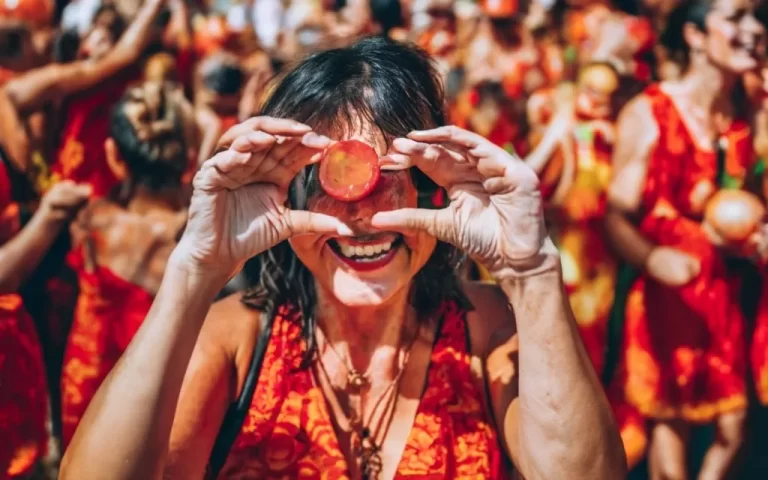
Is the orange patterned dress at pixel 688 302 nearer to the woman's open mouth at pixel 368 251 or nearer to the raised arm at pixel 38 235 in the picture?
the woman's open mouth at pixel 368 251

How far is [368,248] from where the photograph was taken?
2.81 feet

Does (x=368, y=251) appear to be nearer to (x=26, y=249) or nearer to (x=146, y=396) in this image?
(x=146, y=396)

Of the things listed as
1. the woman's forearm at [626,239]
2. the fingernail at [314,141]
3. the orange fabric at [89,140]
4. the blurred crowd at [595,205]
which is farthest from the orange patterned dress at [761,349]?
the orange fabric at [89,140]

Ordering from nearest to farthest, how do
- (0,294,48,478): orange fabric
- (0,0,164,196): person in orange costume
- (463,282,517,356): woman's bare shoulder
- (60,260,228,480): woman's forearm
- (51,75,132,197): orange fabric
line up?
(60,260,228,480): woman's forearm
(463,282,517,356): woman's bare shoulder
(0,294,48,478): orange fabric
(0,0,164,196): person in orange costume
(51,75,132,197): orange fabric

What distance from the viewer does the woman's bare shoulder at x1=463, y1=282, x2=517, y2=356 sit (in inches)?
37.8

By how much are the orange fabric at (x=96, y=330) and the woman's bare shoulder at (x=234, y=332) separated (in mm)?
835

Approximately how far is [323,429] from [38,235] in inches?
36.3

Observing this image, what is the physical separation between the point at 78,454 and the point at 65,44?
123cm

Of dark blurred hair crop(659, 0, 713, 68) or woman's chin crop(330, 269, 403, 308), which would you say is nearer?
woman's chin crop(330, 269, 403, 308)

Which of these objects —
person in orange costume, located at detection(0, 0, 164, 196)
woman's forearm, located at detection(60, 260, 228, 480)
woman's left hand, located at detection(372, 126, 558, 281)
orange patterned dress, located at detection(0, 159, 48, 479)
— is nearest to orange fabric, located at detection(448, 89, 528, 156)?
person in orange costume, located at detection(0, 0, 164, 196)

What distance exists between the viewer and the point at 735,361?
1661mm

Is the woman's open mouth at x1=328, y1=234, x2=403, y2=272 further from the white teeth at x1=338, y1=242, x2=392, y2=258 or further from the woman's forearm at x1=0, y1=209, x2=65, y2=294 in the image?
the woman's forearm at x1=0, y1=209, x2=65, y2=294

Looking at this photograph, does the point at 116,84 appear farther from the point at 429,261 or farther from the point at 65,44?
the point at 429,261

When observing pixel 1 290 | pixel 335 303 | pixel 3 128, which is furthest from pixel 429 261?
pixel 3 128
